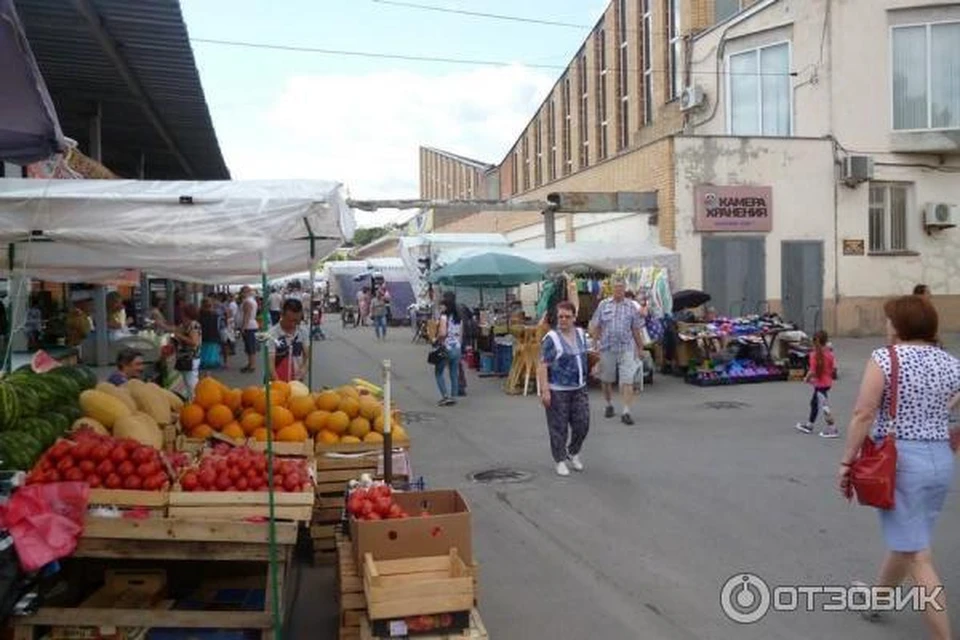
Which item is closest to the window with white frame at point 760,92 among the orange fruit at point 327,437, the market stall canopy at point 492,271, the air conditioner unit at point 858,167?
the air conditioner unit at point 858,167

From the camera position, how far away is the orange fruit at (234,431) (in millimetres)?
6098

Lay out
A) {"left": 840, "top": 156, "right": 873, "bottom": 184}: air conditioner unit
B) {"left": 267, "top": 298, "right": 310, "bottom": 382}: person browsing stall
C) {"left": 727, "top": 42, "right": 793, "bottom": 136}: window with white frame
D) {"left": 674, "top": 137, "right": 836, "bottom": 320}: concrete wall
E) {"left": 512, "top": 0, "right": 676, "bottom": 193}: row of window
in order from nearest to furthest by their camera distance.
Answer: {"left": 267, "top": 298, "right": 310, "bottom": 382}: person browsing stall < {"left": 674, "top": 137, "right": 836, "bottom": 320}: concrete wall < {"left": 840, "top": 156, "right": 873, "bottom": 184}: air conditioner unit < {"left": 727, "top": 42, "right": 793, "bottom": 136}: window with white frame < {"left": 512, "top": 0, "right": 676, "bottom": 193}: row of window

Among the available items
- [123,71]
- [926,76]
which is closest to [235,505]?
[123,71]

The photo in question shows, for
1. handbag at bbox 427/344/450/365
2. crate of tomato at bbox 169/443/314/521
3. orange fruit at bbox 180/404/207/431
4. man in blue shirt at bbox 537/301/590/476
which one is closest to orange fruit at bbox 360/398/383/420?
orange fruit at bbox 180/404/207/431

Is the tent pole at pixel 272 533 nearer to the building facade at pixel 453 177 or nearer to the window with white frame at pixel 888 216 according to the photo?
the window with white frame at pixel 888 216

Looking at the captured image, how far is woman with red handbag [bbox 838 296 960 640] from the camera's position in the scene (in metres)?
4.42

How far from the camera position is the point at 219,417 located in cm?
621

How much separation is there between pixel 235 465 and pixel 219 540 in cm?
50

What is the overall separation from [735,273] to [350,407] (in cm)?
1516

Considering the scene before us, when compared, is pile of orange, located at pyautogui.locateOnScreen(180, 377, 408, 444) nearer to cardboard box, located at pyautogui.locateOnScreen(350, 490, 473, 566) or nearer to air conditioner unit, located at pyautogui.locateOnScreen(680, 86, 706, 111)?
cardboard box, located at pyautogui.locateOnScreen(350, 490, 473, 566)

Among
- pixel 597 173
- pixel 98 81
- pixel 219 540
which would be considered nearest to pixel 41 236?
pixel 219 540

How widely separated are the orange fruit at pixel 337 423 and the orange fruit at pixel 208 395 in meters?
0.82

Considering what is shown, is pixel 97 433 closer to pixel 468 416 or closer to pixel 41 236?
pixel 41 236

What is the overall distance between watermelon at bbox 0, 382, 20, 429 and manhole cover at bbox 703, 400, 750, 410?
1003cm
